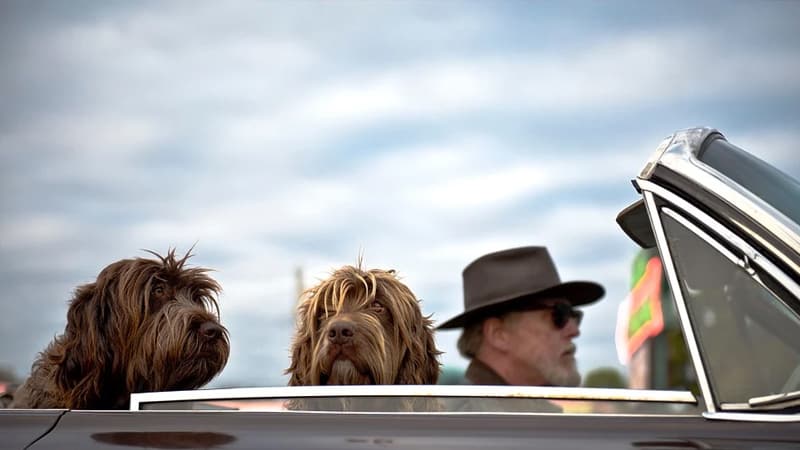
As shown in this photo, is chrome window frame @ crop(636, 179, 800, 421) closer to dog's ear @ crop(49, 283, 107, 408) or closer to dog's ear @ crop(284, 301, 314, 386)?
dog's ear @ crop(284, 301, 314, 386)

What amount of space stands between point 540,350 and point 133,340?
9.35ft

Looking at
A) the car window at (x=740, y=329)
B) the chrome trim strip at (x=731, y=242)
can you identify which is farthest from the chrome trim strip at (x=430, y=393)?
the chrome trim strip at (x=731, y=242)

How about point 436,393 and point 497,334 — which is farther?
point 497,334

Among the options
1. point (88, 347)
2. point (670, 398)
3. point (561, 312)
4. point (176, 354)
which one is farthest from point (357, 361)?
point (561, 312)

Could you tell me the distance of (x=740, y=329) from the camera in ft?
7.17

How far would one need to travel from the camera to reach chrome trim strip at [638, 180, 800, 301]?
7.08 ft

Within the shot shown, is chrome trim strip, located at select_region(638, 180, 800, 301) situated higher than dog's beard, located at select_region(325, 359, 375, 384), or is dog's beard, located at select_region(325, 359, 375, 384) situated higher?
chrome trim strip, located at select_region(638, 180, 800, 301)

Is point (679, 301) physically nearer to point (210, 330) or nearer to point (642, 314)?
point (210, 330)

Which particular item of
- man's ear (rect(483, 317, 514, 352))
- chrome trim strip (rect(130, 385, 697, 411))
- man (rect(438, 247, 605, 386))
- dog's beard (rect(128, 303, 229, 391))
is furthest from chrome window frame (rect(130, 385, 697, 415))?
man's ear (rect(483, 317, 514, 352))

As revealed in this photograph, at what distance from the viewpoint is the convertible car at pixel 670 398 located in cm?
216

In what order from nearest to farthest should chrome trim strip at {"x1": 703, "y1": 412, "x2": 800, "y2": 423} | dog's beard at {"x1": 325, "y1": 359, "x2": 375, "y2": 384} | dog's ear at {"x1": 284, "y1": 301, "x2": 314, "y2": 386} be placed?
chrome trim strip at {"x1": 703, "y1": 412, "x2": 800, "y2": 423}, dog's beard at {"x1": 325, "y1": 359, "x2": 375, "y2": 384}, dog's ear at {"x1": 284, "y1": 301, "x2": 314, "y2": 386}

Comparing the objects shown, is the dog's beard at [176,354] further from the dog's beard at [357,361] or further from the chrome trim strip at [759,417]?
the chrome trim strip at [759,417]

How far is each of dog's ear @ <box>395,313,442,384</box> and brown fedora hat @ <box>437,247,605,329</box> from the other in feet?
5.34

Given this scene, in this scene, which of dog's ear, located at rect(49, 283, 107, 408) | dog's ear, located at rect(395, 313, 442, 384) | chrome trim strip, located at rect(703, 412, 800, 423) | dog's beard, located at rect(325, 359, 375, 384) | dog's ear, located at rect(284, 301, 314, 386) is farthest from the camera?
dog's ear, located at rect(395, 313, 442, 384)
